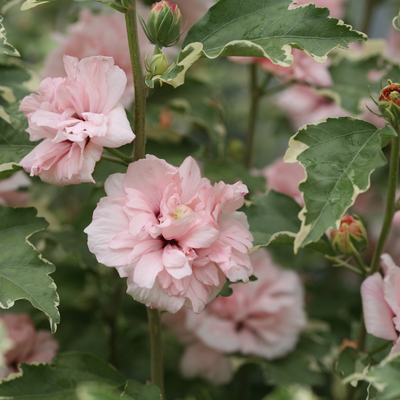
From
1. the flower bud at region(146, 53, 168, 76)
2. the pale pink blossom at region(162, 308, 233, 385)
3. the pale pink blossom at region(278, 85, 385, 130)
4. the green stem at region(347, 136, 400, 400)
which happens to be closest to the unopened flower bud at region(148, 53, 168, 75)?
the flower bud at region(146, 53, 168, 76)

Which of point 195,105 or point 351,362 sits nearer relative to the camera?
point 351,362

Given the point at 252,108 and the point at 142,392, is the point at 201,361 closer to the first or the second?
the point at 142,392

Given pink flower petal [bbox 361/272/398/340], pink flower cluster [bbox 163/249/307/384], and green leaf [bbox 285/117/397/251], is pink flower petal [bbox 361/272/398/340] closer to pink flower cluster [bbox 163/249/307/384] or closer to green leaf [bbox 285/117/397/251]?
green leaf [bbox 285/117/397/251]

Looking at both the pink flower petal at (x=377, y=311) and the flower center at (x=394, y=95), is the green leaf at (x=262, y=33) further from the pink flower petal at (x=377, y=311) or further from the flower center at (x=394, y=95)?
the pink flower petal at (x=377, y=311)

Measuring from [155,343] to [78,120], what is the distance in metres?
0.27

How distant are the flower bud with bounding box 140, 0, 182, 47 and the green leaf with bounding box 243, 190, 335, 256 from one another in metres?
0.23

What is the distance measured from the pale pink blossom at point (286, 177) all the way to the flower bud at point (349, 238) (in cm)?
25

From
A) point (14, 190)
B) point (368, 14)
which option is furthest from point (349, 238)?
point (368, 14)

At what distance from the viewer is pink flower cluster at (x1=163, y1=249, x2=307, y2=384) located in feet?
2.49

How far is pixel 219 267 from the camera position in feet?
1.43

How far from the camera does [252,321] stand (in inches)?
30.7

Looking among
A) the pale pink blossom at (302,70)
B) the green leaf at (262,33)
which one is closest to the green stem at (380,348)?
the green leaf at (262,33)

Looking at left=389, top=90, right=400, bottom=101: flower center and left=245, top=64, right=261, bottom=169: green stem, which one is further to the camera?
left=245, top=64, right=261, bottom=169: green stem

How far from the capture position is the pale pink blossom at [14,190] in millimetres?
670
